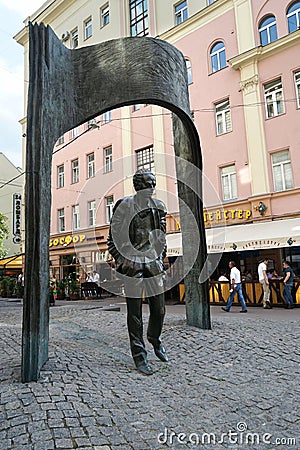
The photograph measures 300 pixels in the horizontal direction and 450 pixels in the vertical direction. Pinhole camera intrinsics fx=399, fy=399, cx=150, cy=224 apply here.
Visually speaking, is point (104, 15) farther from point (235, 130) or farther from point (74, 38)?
point (235, 130)

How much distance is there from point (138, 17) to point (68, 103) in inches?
868

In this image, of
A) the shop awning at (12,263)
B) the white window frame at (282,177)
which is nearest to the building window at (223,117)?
the white window frame at (282,177)

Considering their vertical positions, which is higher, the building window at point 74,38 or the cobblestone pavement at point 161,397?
the building window at point 74,38

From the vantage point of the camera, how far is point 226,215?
1788 cm

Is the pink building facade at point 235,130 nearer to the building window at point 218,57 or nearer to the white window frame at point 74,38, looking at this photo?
the building window at point 218,57

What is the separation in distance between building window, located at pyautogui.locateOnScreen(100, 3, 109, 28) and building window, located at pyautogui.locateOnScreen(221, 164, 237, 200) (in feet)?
47.9

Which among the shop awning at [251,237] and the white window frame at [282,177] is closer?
the shop awning at [251,237]

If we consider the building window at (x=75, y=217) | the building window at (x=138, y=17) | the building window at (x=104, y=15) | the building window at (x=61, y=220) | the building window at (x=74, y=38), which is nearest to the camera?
the building window at (x=138, y=17)

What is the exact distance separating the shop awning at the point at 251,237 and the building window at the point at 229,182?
7.05ft

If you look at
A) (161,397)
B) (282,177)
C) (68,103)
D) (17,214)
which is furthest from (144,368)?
(17,214)

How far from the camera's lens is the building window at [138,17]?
2336 centimetres

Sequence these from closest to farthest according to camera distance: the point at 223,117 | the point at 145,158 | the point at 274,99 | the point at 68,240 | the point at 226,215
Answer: the point at 274,99 → the point at 226,215 → the point at 223,117 → the point at 145,158 → the point at 68,240

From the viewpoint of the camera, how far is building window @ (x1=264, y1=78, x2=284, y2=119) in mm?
16844

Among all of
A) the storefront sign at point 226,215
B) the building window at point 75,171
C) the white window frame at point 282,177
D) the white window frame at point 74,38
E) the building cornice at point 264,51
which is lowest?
the storefront sign at point 226,215
